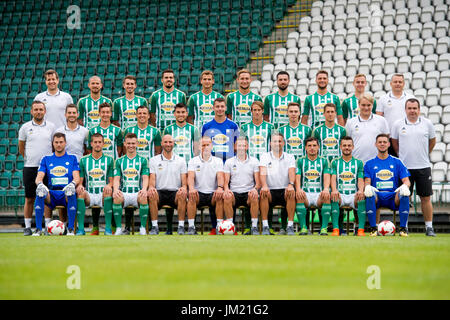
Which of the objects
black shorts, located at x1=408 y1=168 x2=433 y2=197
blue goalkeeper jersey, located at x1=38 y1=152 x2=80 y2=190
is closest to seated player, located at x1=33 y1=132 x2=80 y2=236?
blue goalkeeper jersey, located at x1=38 y1=152 x2=80 y2=190

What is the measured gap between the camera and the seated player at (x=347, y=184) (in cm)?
779

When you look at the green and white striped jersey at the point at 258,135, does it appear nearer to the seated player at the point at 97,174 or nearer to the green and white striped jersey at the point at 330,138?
the green and white striped jersey at the point at 330,138

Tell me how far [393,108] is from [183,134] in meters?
2.82

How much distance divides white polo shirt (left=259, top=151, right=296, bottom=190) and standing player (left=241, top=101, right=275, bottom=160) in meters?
0.36

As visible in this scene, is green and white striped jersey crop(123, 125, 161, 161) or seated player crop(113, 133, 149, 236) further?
green and white striped jersey crop(123, 125, 161, 161)

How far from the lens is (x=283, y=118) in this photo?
8.80m

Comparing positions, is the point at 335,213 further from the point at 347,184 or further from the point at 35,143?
the point at 35,143

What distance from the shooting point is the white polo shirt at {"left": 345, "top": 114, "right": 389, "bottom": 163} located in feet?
26.5

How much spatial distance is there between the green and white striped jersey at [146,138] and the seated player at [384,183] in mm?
2877

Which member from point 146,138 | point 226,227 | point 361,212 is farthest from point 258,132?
point 361,212

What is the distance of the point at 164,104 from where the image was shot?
895cm

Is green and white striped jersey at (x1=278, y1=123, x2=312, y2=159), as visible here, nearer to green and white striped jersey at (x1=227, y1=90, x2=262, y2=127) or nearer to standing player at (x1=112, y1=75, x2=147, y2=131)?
green and white striped jersey at (x1=227, y1=90, x2=262, y2=127)

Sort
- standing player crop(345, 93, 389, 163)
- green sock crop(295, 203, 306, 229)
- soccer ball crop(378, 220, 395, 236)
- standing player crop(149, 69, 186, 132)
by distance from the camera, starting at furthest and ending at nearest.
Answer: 1. standing player crop(149, 69, 186, 132)
2. standing player crop(345, 93, 389, 163)
3. green sock crop(295, 203, 306, 229)
4. soccer ball crop(378, 220, 395, 236)
